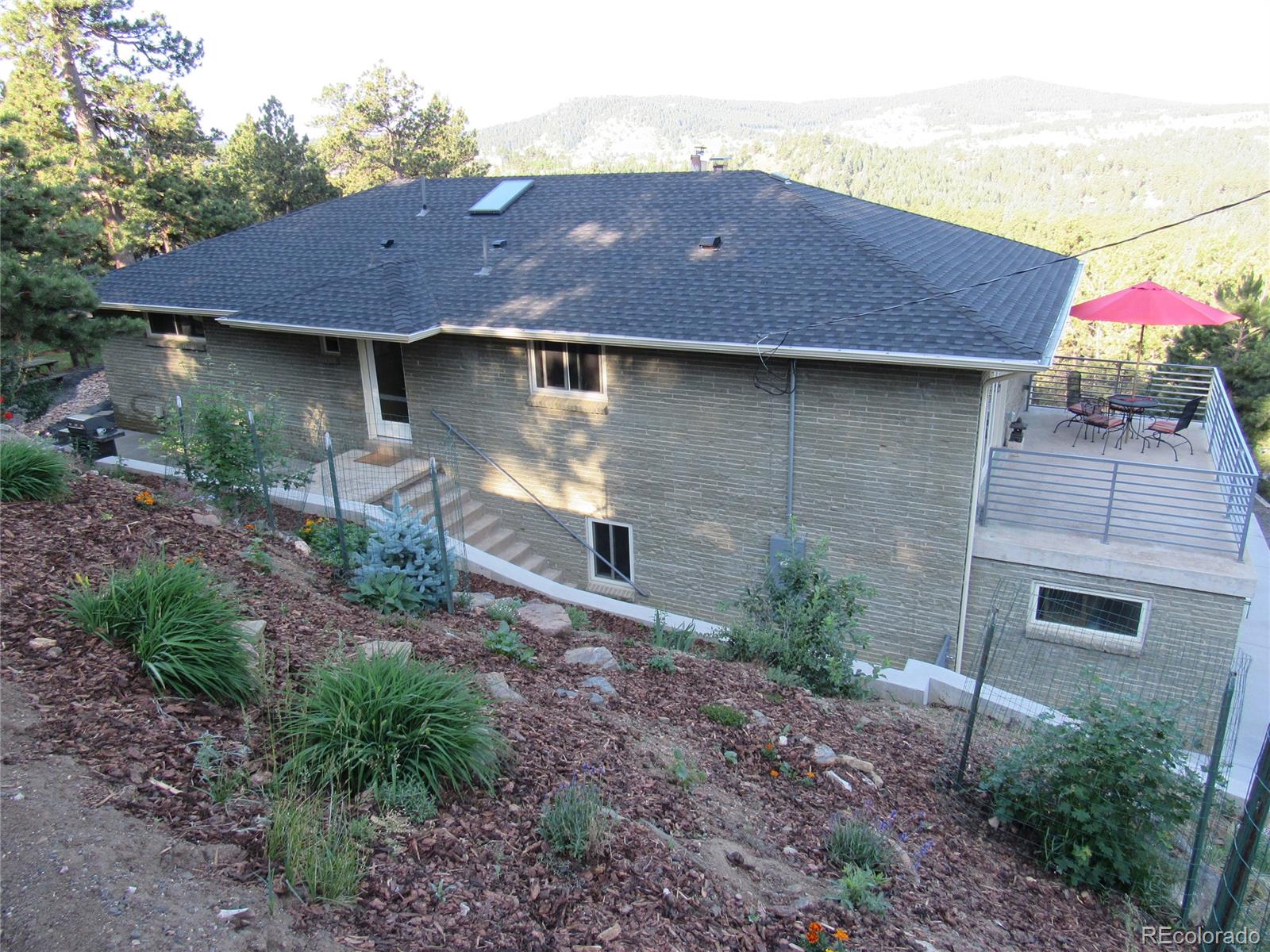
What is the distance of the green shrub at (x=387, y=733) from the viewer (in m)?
4.25

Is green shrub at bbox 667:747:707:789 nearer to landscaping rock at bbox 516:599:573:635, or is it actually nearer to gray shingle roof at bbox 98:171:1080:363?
landscaping rock at bbox 516:599:573:635

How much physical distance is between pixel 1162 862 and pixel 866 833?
1.90 metres

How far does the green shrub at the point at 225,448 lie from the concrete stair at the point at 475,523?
226 cm

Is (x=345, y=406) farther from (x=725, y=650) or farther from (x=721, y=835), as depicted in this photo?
(x=721, y=835)

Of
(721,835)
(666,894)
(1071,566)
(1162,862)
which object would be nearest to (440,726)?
(666,894)

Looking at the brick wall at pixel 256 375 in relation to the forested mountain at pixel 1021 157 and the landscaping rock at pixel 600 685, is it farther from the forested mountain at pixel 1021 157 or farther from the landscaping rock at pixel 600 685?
the forested mountain at pixel 1021 157

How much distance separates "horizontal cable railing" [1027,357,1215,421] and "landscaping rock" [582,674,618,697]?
1223 centimetres

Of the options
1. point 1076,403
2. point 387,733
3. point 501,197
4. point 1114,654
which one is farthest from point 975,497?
point 501,197

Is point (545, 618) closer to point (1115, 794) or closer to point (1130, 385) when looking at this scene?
point (1115, 794)

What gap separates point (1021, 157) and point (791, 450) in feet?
383

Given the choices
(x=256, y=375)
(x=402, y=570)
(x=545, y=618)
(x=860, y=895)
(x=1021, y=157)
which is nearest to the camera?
(x=860, y=895)

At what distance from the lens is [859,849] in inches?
188

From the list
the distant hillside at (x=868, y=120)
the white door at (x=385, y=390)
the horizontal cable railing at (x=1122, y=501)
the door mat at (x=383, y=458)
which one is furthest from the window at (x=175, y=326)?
the distant hillside at (x=868, y=120)

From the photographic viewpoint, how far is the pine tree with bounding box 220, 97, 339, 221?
99.5ft
